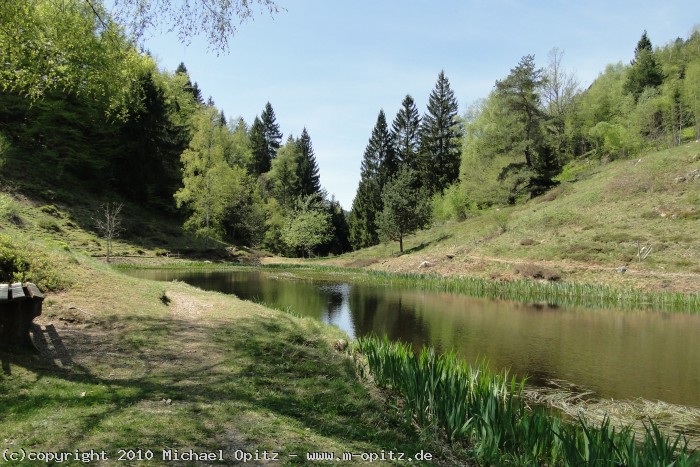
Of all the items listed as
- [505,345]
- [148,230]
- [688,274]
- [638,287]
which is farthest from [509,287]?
[148,230]

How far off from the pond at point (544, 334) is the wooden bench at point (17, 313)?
8424mm

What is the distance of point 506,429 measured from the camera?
5039 millimetres

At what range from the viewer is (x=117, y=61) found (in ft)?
39.4

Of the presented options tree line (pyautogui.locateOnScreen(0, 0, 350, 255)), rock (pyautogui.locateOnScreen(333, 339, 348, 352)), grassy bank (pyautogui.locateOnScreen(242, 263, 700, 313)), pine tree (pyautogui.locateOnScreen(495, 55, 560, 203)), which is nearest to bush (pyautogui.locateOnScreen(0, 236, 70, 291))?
rock (pyautogui.locateOnScreen(333, 339, 348, 352))

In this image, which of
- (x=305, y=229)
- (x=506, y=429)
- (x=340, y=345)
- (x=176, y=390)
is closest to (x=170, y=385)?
(x=176, y=390)

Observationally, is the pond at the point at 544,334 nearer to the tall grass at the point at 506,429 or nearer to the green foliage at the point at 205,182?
the tall grass at the point at 506,429

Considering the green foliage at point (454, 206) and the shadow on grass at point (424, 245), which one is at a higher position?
the green foliage at point (454, 206)

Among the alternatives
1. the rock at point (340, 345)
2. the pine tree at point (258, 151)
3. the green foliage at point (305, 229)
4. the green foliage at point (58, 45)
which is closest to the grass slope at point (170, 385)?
the rock at point (340, 345)

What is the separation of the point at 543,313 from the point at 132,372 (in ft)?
51.9

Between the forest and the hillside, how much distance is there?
477 cm

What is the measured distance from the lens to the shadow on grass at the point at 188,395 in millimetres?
4340

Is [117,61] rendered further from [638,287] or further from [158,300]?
[638,287]

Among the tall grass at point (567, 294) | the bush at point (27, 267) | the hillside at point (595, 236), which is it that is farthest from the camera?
the hillside at point (595, 236)

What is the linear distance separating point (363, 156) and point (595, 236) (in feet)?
148
